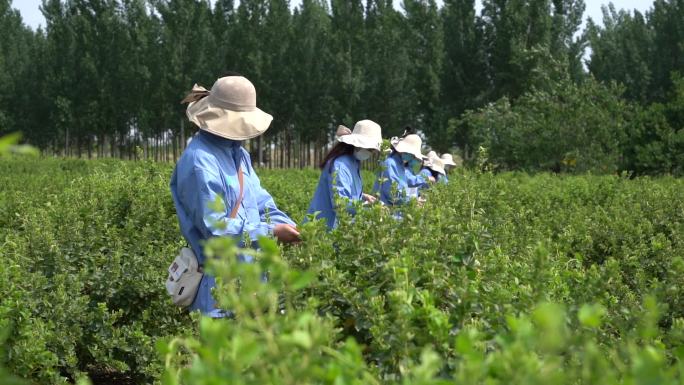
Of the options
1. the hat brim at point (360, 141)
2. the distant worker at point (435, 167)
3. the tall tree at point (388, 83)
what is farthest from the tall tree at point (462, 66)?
the hat brim at point (360, 141)

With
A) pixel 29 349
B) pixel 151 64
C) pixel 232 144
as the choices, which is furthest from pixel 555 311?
pixel 151 64

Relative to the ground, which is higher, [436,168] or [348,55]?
[348,55]

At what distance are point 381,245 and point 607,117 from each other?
659 inches

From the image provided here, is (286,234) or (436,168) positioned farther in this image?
(436,168)

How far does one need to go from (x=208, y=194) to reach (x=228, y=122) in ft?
1.16

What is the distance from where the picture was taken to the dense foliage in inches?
1284

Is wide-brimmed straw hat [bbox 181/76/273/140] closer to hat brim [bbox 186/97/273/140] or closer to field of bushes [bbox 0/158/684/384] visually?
hat brim [bbox 186/97/273/140]

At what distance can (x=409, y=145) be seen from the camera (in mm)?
9219

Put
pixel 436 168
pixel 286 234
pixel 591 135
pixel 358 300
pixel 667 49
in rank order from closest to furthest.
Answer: pixel 358 300, pixel 286 234, pixel 436 168, pixel 591 135, pixel 667 49

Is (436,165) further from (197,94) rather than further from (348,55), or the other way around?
(348,55)

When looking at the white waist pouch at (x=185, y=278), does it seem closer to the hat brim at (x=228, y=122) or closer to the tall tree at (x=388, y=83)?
the hat brim at (x=228, y=122)

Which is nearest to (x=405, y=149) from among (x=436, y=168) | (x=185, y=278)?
(x=436, y=168)

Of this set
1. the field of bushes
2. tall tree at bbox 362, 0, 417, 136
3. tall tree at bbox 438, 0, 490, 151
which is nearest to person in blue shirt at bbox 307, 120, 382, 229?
→ the field of bushes

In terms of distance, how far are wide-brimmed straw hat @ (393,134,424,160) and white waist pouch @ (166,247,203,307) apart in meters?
5.39
